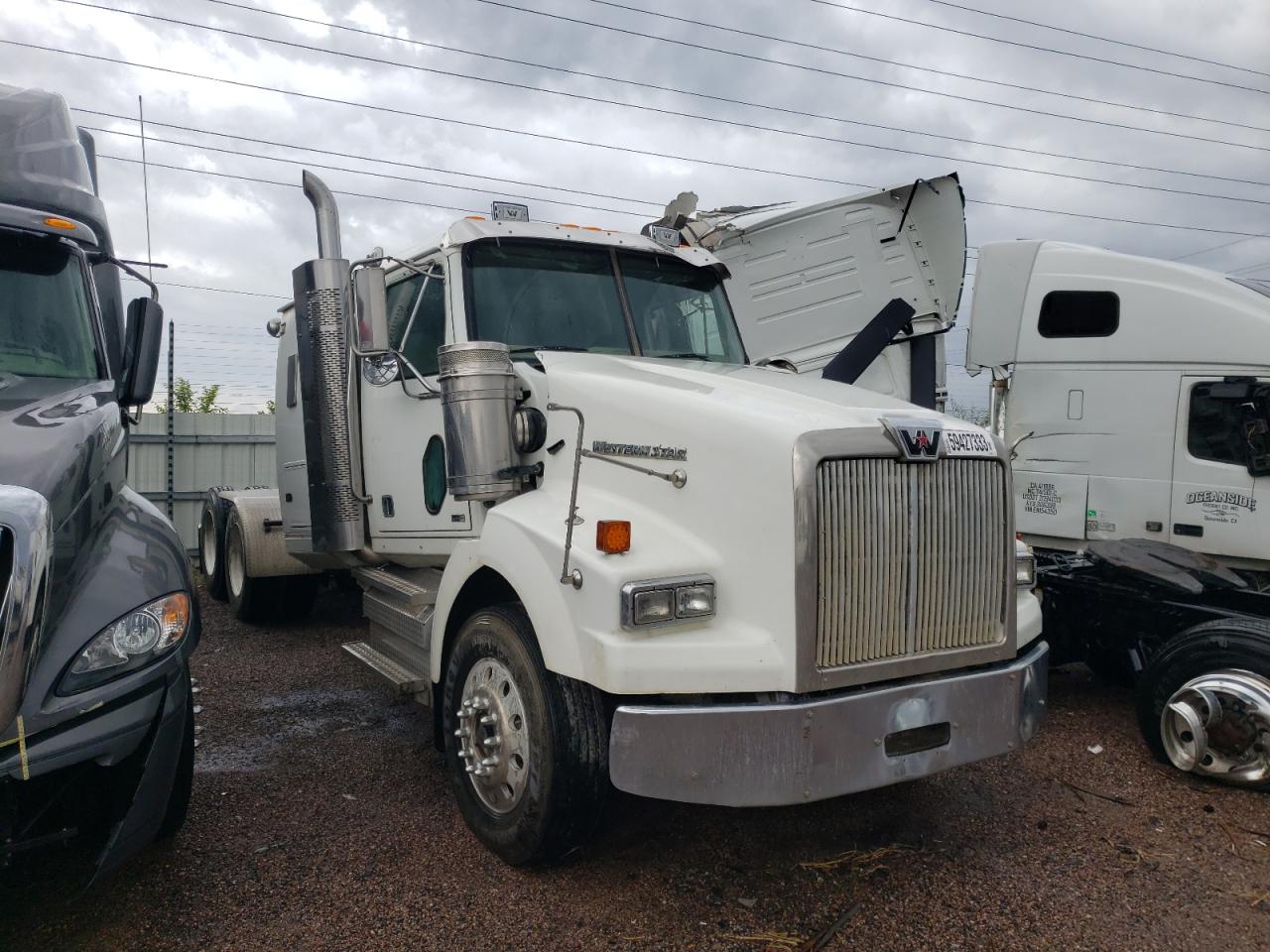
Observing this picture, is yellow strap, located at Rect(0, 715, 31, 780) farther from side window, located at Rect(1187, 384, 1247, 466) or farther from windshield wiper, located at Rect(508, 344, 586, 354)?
side window, located at Rect(1187, 384, 1247, 466)

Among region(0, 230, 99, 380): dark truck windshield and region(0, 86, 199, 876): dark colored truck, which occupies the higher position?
region(0, 230, 99, 380): dark truck windshield

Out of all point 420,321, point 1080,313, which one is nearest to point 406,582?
point 420,321

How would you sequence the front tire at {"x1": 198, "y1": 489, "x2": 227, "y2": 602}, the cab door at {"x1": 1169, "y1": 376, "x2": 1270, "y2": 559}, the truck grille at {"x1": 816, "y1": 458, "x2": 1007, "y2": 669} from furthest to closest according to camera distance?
the front tire at {"x1": 198, "y1": 489, "x2": 227, "y2": 602} < the cab door at {"x1": 1169, "y1": 376, "x2": 1270, "y2": 559} < the truck grille at {"x1": 816, "y1": 458, "x2": 1007, "y2": 669}

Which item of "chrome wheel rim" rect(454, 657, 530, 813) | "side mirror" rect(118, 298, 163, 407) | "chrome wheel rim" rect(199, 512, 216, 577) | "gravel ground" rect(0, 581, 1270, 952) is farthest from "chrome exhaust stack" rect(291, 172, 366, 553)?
"chrome wheel rim" rect(199, 512, 216, 577)

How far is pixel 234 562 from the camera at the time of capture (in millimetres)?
8602

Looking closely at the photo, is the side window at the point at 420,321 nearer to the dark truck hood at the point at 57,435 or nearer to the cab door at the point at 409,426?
the cab door at the point at 409,426

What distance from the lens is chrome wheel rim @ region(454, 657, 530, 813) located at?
354 cm

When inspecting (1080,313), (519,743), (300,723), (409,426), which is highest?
(1080,313)

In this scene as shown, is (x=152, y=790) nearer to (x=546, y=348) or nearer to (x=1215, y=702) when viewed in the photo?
(x=546, y=348)

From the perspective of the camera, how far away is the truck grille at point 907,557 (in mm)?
3141

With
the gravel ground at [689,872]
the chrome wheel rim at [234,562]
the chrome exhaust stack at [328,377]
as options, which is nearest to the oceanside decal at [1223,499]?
the gravel ground at [689,872]

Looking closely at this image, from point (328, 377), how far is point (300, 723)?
2089 mm

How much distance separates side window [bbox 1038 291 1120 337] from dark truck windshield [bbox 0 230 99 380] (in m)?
6.70

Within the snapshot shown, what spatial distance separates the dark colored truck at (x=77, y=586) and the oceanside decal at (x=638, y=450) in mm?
1666
